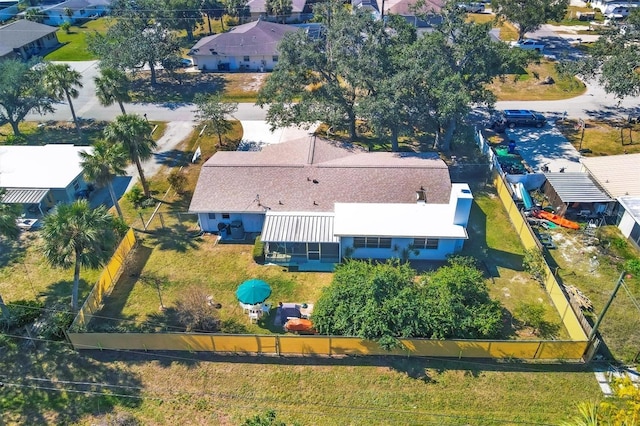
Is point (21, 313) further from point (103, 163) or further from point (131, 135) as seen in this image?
point (131, 135)

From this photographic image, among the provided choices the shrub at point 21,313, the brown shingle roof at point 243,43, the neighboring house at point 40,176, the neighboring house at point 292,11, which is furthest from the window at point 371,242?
the neighboring house at point 292,11

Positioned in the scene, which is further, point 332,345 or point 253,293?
point 253,293

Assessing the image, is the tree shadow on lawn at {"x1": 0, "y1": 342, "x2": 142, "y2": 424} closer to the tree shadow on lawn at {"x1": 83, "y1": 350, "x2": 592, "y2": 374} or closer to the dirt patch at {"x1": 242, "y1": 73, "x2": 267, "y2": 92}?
the tree shadow on lawn at {"x1": 83, "y1": 350, "x2": 592, "y2": 374}

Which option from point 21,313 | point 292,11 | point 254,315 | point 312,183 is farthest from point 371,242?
point 292,11

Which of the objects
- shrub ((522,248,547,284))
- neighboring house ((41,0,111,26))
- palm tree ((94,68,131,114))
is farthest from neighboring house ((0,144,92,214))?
neighboring house ((41,0,111,26))

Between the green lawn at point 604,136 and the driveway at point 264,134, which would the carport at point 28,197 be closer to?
the driveway at point 264,134
